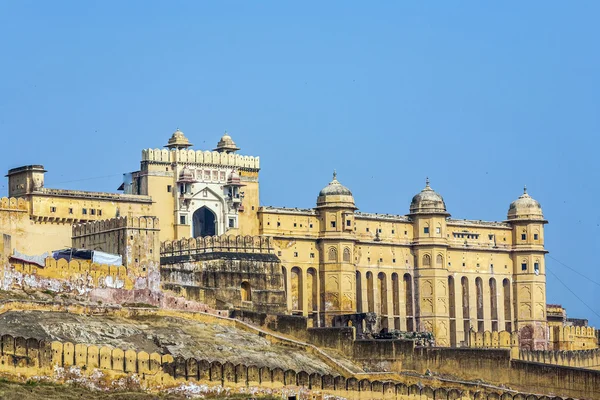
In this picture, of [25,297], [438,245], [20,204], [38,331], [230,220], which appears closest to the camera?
[38,331]

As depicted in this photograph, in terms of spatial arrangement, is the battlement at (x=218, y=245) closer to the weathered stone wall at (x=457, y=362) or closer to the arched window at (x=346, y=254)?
the arched window at (x=346, y=254)

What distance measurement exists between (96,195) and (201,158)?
832 centimetres

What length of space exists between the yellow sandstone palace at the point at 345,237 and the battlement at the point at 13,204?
0.06 m

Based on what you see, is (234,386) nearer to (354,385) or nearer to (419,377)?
(354,385)

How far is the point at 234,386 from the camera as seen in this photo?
85438 mm

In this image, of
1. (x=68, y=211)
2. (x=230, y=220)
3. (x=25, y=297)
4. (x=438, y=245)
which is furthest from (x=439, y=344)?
(x=25, y=297)

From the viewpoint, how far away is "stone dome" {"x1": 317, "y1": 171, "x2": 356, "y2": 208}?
115 m

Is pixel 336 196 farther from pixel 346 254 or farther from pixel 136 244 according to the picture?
pixel 136 244

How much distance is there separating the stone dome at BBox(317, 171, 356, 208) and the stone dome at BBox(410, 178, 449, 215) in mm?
5940

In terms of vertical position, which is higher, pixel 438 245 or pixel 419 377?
pixel 438 245

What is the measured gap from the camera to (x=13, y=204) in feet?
336

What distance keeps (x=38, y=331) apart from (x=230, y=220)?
94.2 feet

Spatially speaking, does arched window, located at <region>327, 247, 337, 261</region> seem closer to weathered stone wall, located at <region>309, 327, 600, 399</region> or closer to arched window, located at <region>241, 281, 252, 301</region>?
arched window, located at <region>241, 281, 252, 301</region>

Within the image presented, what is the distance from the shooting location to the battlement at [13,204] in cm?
10194
